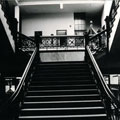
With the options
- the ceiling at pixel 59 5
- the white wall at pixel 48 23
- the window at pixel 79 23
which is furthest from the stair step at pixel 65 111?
the window at pixel 79 23

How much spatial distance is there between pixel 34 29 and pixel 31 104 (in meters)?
11.4

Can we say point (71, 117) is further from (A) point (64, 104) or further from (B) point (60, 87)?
(B) point (60, 87)

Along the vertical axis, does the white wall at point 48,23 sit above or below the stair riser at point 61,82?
above

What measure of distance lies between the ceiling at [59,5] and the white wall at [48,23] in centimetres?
37

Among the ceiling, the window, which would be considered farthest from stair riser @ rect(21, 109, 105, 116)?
the window

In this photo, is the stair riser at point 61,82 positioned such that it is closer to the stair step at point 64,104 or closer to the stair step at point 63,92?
the stair step at point 63,92

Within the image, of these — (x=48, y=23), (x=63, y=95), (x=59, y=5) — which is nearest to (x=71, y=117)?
(x=63, y=95)

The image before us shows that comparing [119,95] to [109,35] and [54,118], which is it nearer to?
[109,35]

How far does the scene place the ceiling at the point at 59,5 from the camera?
16.8 metres

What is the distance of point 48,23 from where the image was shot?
1800cm

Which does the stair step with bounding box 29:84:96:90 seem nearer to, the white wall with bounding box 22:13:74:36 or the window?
the white wall with bounding box 22:13:74:36

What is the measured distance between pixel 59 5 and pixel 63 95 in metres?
10.6

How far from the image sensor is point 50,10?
58.3 feet

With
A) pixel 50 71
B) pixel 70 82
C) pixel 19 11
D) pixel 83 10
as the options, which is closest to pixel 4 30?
pixel 50 71
